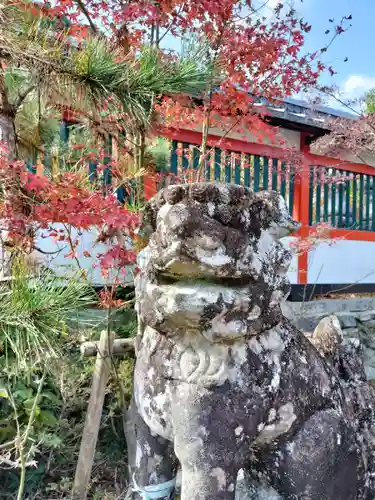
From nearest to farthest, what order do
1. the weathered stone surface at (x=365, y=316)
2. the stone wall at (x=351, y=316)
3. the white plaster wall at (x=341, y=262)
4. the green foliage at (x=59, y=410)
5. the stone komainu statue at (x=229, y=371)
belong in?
the stone komainu statue at (x=229, y=371) < the green foliage at (x=59, y=410) < the stone wall at (x=351, y=316) < the weathered stone surface at (x=365, y=316) < the white plaster wall at (x=341, y=262)

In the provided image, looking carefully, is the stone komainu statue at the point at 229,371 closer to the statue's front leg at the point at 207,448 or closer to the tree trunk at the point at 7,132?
the statue's front leg at the point at 207,448

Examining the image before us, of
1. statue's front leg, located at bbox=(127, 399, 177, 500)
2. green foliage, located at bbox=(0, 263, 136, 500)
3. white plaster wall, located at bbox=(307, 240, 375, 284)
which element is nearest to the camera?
statue's front leg, located at bbox=(127, 399, 177, 500)

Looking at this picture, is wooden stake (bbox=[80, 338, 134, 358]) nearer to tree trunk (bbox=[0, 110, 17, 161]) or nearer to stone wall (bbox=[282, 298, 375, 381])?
tree trunk (bbox=[0, 110, 17, 161])

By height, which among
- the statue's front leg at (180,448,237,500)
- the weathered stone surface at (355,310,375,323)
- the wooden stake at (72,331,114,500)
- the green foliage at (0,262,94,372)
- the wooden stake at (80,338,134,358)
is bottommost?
the weathered stone surface at (355,310,375,323)

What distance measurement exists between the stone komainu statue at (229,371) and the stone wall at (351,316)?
10.3 ft

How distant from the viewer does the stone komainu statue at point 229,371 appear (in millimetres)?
876

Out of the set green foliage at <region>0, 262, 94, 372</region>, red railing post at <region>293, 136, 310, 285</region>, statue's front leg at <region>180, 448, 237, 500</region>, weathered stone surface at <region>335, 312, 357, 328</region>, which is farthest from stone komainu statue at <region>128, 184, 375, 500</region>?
red railing post at <region>293, 136, 310, 285</region>

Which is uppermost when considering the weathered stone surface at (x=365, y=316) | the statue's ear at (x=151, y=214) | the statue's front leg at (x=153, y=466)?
the statue's ear at (x=151, y=214)

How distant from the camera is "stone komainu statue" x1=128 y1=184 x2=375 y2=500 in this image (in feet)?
2.87

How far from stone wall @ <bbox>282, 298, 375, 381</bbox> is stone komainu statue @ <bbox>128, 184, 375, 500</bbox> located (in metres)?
3.14

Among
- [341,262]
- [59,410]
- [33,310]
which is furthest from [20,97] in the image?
[341,262]

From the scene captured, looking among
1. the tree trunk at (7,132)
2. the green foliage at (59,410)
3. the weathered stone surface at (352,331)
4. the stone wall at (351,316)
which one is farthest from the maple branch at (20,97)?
the weathered stone surface at (352,331)

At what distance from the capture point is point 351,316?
4684mm

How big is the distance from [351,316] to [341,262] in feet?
3.75
